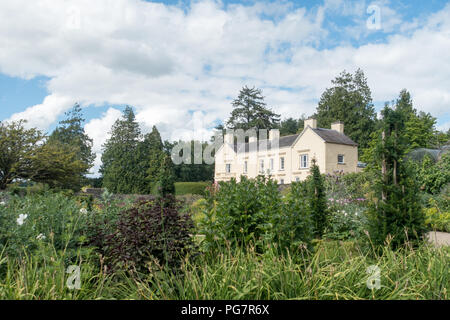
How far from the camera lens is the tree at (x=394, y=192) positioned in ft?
15.9

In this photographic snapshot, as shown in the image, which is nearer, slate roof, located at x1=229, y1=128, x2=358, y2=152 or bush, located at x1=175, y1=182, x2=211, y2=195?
slate roof, located at x1=229, y1=128, x2=358, y2=152

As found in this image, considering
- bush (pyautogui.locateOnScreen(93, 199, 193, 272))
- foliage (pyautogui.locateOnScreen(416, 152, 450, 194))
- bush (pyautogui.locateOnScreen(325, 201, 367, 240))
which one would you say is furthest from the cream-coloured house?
bush (pyautogui.locateOnScreen(93, 199, 193, 272))

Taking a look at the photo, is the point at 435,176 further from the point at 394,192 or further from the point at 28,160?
the point at 28,160

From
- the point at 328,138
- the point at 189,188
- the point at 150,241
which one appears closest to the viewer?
the point at 150,241

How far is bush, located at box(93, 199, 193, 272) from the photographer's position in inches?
138

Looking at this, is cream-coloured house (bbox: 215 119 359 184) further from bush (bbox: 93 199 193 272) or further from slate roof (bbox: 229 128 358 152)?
bush (bbox: 93 199 193 272)

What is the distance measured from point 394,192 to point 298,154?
1003 inches

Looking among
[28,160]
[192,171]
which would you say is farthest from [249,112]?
[28,160]

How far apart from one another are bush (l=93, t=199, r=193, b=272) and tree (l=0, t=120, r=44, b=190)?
66.5ft

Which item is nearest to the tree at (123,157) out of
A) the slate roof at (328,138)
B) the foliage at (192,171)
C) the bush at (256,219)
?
the foliage at (192,171)

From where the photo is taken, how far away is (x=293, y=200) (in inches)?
176

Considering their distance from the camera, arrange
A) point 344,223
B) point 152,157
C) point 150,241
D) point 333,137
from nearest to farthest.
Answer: point 150,241, point 344,223, point 333,137, point 152,157

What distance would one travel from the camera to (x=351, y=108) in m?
45.4
